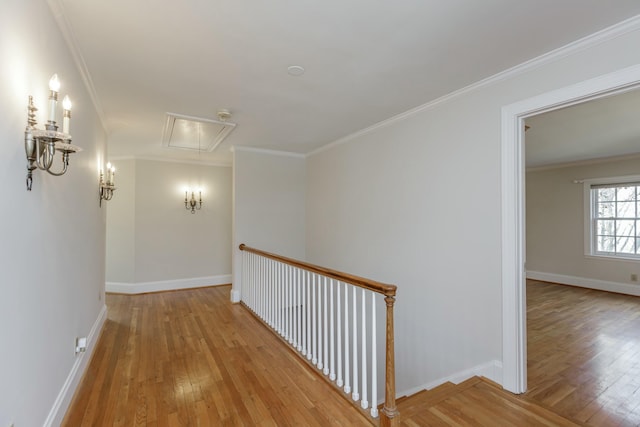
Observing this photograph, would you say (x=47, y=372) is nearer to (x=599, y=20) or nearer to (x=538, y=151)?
(x=599, y=20)

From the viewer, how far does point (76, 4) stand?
63.0 inches

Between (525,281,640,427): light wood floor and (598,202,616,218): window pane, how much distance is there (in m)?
1.57

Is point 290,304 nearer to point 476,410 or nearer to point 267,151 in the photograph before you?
point 476,410

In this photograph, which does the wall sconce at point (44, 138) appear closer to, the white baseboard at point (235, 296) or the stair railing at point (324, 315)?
the stair railing at point (324, 315)

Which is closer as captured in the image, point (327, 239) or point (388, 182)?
point (388, 182)

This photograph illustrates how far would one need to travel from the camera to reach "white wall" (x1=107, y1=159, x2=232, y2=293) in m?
5.21

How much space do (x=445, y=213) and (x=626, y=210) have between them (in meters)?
5.21

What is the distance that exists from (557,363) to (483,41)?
2.91 m

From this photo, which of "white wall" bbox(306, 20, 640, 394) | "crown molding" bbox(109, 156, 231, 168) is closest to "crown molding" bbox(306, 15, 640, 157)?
"white wall" bbox(306, 20, 640, 394)

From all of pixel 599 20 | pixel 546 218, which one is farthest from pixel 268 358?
pixel 546 218

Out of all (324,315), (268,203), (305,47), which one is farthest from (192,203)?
(305,47)

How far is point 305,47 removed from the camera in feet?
6.49

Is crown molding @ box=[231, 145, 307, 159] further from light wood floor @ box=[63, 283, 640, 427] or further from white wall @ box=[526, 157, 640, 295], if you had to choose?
white wall @ box=[526, 157, 640, 295]

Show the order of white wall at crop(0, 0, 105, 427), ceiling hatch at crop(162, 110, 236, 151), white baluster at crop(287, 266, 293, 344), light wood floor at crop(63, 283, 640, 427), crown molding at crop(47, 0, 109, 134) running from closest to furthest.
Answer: white wall at crop(0, 0, 105, 427) < crown molding at crop(47, 0, 109, 134) < light wood floor at crop(63, 283, 640, 427) < white baluster at crop(287, 266, 293, 344) < ceiling hatch at crop(162, 110, 236, 151)
